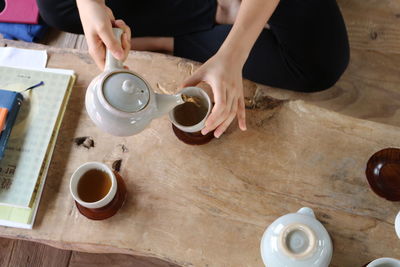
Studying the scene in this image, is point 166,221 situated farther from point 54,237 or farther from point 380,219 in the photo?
point 380,219

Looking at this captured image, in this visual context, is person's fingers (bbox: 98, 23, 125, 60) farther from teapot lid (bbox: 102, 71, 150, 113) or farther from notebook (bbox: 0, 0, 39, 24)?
notebook (bbox: 0, 0, 39, 24)

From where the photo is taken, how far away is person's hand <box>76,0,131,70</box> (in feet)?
2.16

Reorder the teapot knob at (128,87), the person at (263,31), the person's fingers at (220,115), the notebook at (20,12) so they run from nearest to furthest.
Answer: the teapot knob at (128,87) → the person's fingers at (220,115) → the person at (263,31) → the notebook at (20,12)

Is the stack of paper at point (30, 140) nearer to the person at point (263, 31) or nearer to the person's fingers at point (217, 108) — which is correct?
the person at point (263, 31)

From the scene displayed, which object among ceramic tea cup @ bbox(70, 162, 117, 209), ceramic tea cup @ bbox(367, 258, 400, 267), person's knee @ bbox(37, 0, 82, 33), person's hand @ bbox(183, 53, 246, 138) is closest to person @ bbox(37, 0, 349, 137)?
person's knee @ bbox(37, 0, 82, 33)

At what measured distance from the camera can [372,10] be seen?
4.10ft

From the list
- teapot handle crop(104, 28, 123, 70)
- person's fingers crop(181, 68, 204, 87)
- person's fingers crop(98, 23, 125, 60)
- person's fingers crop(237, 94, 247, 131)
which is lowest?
person's fingers crop(237, 94, 247, 131)

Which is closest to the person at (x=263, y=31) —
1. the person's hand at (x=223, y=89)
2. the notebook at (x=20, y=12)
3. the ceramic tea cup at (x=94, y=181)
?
the person's hand at (x=223, y=89)

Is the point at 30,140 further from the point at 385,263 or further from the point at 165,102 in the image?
the point at 385,263

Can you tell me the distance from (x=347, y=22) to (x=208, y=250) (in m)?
0.94

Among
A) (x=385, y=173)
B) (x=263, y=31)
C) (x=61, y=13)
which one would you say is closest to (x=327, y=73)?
(x=263, y=31)

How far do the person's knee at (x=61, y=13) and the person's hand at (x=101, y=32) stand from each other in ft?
1.04

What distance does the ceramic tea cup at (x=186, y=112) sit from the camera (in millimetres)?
676

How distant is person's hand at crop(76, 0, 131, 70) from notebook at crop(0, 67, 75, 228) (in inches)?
6.1
